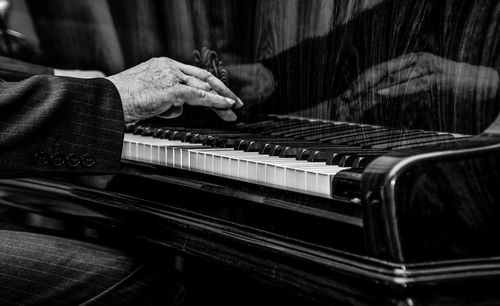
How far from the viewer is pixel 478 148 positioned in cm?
102

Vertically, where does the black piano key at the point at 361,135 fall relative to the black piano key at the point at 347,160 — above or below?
above

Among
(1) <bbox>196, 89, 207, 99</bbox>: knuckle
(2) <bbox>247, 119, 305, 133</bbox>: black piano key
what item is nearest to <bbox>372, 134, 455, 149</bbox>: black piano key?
(2) <bbox>247, 119, 305, 133</bbox>: black piano key

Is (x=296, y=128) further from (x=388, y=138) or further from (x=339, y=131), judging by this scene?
(x=388, y=138)

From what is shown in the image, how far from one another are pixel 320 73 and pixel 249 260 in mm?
474

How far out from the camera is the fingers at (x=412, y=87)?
1.37 m

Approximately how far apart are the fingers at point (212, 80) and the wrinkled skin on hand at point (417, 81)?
28 cm

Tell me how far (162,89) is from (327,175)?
543 millimetres

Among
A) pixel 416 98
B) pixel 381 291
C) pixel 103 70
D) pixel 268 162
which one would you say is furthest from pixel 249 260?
pixel 103 70

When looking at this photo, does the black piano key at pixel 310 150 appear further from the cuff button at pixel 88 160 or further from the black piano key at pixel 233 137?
the cuff button at pixel 88 160

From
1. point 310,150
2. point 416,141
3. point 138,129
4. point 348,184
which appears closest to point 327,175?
point 348,184

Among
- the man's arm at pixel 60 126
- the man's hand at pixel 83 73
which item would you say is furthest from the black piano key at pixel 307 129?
the man's hand at pixel 83 73

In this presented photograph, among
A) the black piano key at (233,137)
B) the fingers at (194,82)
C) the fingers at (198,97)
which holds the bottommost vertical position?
the black piano key at (233,137)

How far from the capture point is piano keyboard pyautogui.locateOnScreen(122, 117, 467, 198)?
1160 millimetres

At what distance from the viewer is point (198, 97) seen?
5.15 ft
